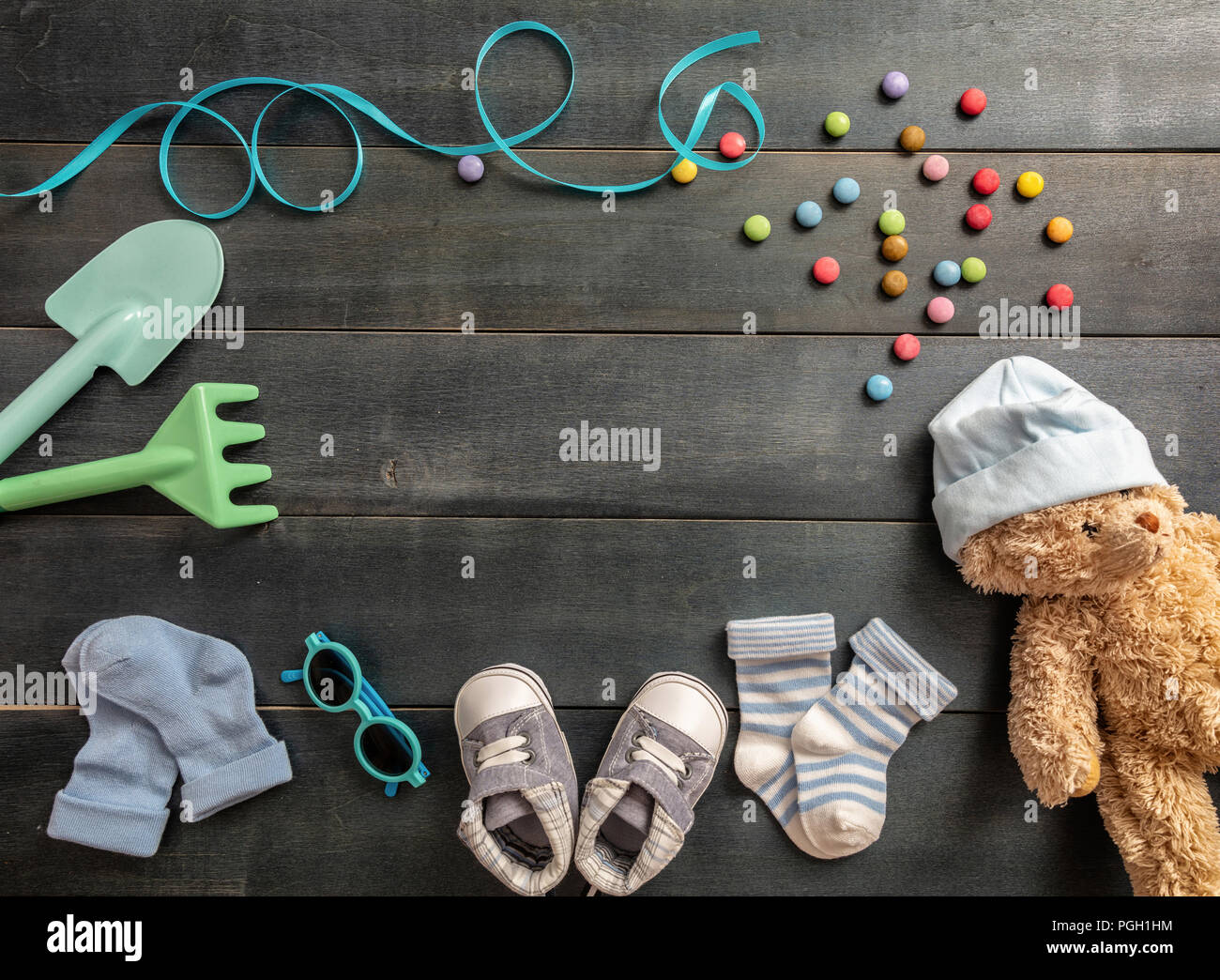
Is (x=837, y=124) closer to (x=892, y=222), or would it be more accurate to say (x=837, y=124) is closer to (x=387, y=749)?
(x=892, y=222)

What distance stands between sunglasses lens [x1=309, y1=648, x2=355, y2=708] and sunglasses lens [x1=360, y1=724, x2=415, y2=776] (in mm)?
48

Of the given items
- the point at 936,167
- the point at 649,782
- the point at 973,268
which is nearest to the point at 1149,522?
the point at 973,268

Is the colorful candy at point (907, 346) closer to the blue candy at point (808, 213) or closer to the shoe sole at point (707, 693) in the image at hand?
the blue candy at point (808, 213)

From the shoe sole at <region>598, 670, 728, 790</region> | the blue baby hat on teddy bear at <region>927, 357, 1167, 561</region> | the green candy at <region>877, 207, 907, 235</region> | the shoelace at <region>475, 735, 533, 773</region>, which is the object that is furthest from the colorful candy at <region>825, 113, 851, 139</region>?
the shoelace at <region>475, 735, 533, 773</region>

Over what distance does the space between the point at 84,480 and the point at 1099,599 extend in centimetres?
105

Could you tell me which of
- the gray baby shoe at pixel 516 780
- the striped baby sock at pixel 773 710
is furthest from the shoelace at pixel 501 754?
the striped baby sock at pixel 773 710

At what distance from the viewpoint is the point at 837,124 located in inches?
32.8

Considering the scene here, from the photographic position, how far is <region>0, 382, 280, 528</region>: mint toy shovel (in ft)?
2.56

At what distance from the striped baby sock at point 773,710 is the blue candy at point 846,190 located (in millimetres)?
461

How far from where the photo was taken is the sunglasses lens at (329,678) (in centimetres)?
83

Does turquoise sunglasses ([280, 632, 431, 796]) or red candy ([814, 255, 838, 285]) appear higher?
red candy ([814, 255, 838, 285])

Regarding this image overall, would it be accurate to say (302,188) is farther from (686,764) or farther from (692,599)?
(686,764)

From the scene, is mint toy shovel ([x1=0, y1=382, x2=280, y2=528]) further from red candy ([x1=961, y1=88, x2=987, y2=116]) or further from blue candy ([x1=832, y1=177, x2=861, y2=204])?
red candy ([x1=961, y1=88, x2=987, y2=116])

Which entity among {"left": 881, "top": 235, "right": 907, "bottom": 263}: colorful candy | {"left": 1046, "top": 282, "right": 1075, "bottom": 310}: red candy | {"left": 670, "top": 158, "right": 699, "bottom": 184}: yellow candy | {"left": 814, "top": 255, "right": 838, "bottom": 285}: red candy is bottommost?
{"left": 1046, "top": 282, "right": 1075, "bottom": 310}: red candy
